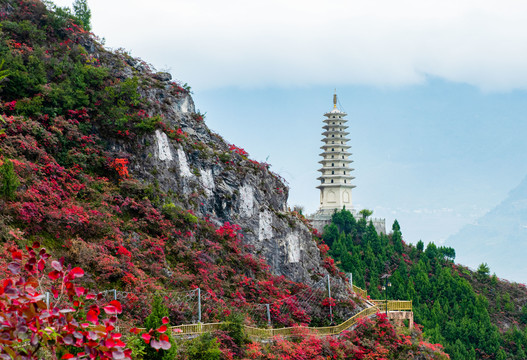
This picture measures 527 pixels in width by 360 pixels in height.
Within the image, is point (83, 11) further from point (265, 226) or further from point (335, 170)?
point (335, 170)

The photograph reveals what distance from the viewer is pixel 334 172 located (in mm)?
69188

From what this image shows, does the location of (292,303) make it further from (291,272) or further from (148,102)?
(148,102)

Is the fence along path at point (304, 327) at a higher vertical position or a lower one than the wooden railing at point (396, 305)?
lower

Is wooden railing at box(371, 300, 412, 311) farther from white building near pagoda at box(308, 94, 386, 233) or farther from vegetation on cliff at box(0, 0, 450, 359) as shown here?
white building near pagoda at box(308, 94, 386, 233)

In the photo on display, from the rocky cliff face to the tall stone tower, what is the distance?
37983mm

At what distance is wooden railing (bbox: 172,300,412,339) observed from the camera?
18672 millimetres

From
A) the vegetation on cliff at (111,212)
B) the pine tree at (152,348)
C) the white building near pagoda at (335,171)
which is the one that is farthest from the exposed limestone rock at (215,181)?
the white building near pagoda at (335,171)

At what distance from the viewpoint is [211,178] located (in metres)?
27.0

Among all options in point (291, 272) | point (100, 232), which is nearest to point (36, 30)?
point (100, 232)

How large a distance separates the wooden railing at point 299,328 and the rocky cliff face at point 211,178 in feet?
10.3

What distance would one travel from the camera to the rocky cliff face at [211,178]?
82.7 feet

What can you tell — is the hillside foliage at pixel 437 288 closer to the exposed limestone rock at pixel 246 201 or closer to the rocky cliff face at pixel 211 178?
the rocky cliff face at pixel 211 178

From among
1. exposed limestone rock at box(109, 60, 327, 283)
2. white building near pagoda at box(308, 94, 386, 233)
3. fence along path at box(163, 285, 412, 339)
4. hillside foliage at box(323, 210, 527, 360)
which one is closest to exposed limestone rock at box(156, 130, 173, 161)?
exposed limestone rock at box(109, 60, 327, 283)

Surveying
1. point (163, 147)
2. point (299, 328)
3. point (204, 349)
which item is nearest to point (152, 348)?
point (204, 349)
